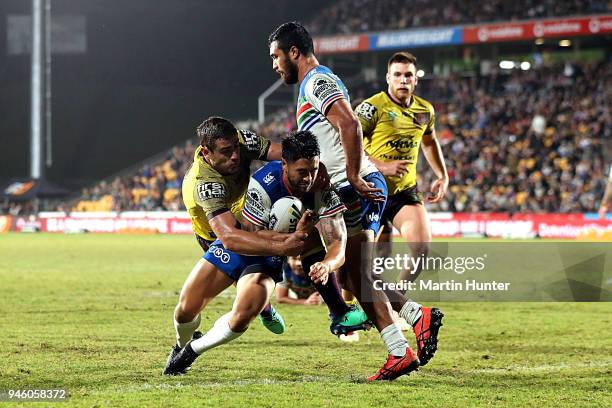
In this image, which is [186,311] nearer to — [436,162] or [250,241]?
[250,241]

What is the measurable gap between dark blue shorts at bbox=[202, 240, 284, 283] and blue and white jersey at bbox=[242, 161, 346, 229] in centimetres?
32

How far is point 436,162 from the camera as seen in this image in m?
9.75

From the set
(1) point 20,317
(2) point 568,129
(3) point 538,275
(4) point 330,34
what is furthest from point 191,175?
(4) point 330,34

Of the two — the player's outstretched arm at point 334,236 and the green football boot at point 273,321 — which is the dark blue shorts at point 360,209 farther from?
the green football boot at point 273,321

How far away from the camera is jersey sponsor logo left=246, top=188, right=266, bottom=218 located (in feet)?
21.2

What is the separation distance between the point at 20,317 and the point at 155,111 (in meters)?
39.0

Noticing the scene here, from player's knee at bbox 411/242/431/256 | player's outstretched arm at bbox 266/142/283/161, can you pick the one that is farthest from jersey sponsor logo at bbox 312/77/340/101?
player's knee at bbox 411/242/431/256

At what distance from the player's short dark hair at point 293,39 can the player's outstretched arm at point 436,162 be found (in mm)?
2743

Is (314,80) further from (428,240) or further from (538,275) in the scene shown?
(538,275)

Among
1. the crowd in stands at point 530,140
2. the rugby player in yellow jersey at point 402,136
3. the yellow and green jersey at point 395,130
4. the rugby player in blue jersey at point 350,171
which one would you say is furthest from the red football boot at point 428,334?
the crowd in stands at point 530,140

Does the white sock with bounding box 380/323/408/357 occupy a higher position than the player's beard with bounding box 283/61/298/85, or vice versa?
the player's beard with bounding box 283/61/298/85

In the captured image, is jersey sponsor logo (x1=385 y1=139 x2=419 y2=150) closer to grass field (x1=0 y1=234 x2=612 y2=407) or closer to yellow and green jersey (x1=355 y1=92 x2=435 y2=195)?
yellow and green jersey (x1=355 y1=92 x2=435 y2=195)

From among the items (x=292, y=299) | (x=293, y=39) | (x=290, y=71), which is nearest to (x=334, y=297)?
(x=290, y=71)

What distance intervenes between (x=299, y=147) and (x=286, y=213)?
45 cm
